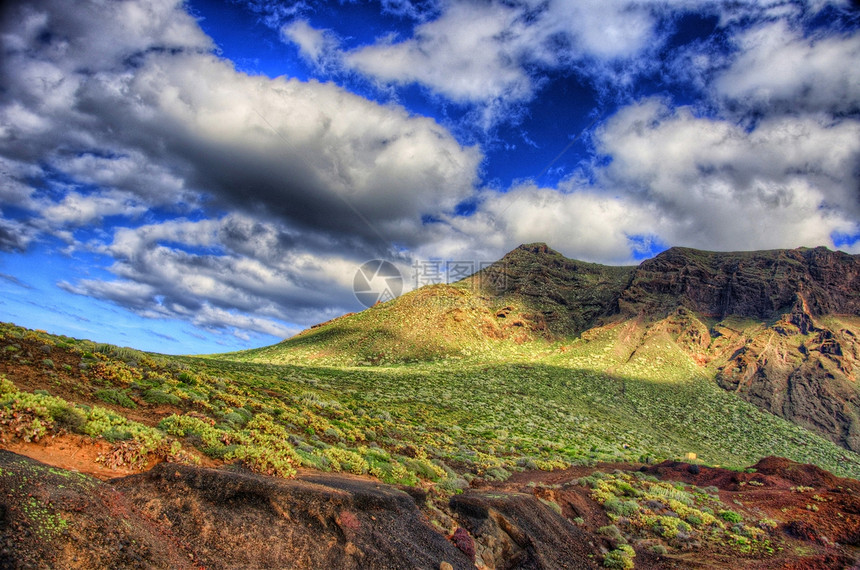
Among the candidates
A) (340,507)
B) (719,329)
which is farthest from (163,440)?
(719,329)

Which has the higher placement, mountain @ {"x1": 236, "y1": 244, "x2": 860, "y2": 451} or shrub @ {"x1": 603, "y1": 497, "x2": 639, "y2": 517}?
mountain @ {"x1": 236, "y1": 244, "x2": 860, "y2": 451}

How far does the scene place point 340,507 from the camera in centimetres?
698

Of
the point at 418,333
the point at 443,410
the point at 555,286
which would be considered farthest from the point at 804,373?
the point at 443,410

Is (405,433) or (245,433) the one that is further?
(405,433)

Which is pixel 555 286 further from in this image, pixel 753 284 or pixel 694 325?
pixel 753 284

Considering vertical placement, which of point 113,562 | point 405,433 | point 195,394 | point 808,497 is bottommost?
point 808,497

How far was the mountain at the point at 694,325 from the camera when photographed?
56.5 metres

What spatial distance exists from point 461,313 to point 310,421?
59.8m

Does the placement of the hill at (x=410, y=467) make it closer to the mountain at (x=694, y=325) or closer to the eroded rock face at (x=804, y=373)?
the eroded rock face at (x=804, y=373)

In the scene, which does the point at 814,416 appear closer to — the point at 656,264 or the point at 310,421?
the point at 656,264

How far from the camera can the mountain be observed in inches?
2224

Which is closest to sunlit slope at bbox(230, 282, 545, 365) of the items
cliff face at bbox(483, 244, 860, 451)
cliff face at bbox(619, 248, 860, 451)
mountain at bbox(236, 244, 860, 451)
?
mountain at bbox(236, 244, 860, 451)

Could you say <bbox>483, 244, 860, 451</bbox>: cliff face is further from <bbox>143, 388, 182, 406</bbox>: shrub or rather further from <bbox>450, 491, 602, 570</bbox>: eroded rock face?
<bbox>143, 388, 182, 406</bbox>: shrub

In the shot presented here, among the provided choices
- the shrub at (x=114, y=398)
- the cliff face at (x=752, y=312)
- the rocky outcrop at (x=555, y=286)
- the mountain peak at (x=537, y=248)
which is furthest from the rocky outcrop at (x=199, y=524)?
the mountain peak at (x=537, y=248)
